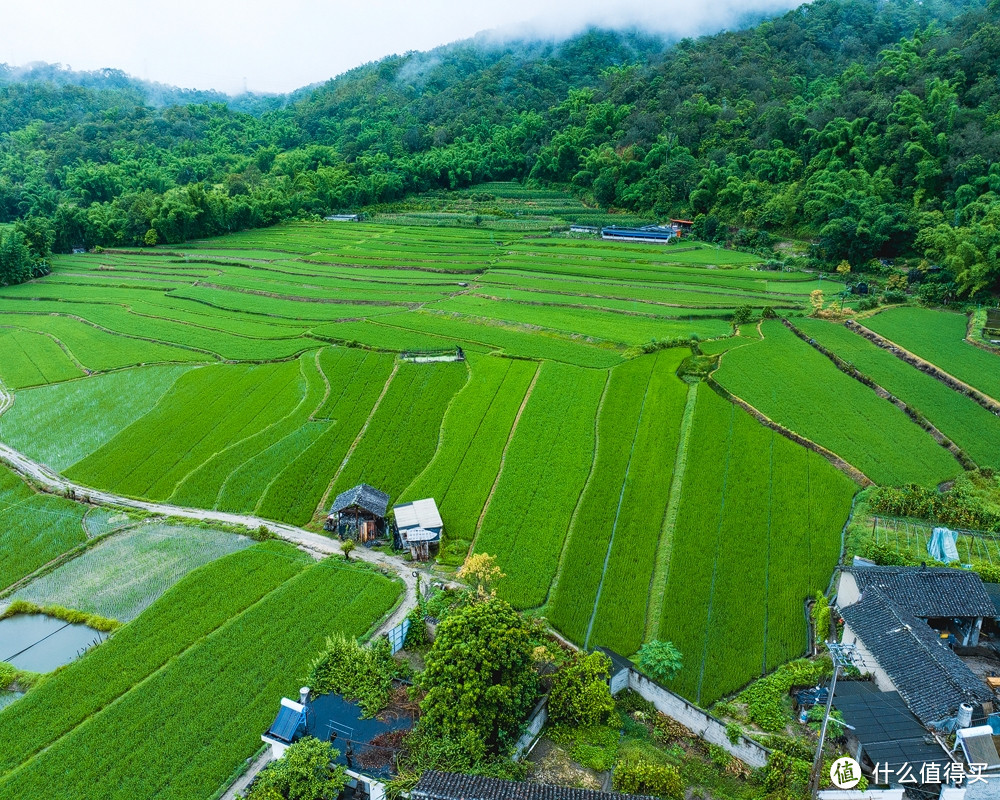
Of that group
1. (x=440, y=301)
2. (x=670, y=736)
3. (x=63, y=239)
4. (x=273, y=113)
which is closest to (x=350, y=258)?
Result: (x=440, y=301)

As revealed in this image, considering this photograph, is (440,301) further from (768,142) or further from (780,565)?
(768,142)

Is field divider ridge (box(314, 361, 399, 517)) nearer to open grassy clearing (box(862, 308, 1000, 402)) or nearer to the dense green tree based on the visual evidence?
the dense green tree

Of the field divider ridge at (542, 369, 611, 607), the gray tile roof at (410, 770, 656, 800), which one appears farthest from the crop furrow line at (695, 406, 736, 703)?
the gray tile roof at (410, 770, 656, 800)

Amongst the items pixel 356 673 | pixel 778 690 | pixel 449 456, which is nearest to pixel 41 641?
pixel 356 673

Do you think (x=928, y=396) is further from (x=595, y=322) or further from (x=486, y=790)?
(x=486, y=790)

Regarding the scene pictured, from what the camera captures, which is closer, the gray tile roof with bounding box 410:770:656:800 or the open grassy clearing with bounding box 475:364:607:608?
the gray tile roof with bounding box 410:770:656:800

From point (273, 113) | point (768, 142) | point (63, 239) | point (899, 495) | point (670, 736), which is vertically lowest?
point (670, 736)
